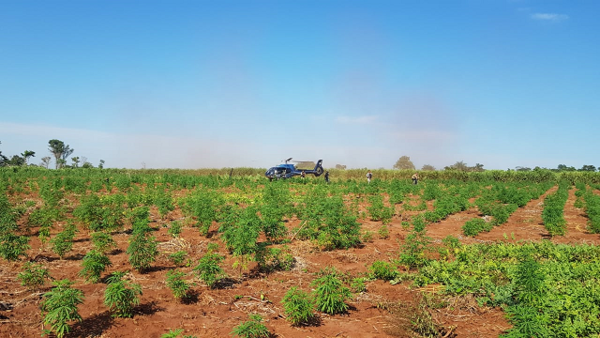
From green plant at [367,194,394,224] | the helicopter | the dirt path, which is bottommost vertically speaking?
the dirt path

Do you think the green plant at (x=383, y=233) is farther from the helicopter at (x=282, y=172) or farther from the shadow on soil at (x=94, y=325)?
the helicopter at (x=282, y=172)

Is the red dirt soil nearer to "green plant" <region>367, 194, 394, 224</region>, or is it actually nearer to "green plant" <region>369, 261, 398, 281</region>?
"green plant" <region>369, 261, 398, 281</region>

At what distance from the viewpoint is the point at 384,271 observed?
7633mm

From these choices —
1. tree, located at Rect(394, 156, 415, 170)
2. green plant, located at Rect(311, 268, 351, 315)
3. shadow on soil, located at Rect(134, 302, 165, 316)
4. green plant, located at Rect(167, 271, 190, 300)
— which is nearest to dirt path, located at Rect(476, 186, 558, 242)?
green plant, located at Rect(311, 268, 351, 315)

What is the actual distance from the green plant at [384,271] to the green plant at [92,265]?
5.67 m

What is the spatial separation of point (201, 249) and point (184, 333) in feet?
16.1

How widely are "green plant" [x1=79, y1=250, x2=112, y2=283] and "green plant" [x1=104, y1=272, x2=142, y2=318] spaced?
3.89 feet

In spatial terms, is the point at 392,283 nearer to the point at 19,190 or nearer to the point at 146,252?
the point at 146,252

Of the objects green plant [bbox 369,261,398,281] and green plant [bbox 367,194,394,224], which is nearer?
green plant [bbox 369,261,398,281]

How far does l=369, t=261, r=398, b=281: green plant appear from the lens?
764cm

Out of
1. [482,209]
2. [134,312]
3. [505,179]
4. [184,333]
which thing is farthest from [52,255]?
[505,179]

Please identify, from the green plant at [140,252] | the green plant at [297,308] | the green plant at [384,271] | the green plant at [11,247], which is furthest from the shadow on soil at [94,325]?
the green plant at [384,271]

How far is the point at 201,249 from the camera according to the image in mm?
9992

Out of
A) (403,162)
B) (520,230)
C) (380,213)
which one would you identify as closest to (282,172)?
(380,213)
